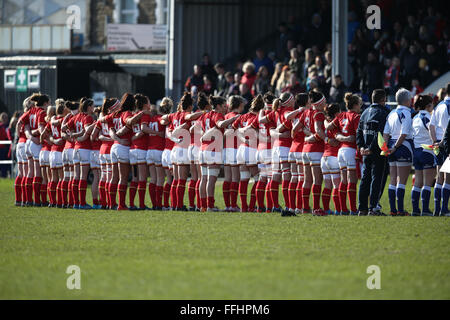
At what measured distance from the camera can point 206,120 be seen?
16.4 metres

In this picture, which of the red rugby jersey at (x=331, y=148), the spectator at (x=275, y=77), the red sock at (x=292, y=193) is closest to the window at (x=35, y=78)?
the spectator at (x=275, y=77)

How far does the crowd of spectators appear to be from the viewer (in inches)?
919

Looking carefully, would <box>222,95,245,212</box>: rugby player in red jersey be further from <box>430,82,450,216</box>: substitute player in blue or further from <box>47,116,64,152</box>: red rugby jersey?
<box>47,116,64,152</box>: red rugby jersey

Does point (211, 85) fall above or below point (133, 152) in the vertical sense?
above

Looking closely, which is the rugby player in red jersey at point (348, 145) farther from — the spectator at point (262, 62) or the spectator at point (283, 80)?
the spectator at point (262, 62)

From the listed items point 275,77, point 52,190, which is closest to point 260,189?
point 52,190

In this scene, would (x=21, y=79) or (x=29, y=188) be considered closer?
(x=29, y=188)

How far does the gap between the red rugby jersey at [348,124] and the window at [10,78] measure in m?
20.0

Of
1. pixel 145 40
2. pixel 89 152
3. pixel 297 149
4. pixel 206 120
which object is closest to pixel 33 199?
pixel 89 152

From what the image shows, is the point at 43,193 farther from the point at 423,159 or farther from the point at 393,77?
the point at 393,77

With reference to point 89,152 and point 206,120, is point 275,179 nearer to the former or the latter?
point 206,120

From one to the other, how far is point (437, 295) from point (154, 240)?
4.80m

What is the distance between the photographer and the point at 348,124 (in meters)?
15.0

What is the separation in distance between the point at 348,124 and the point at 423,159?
138cm
